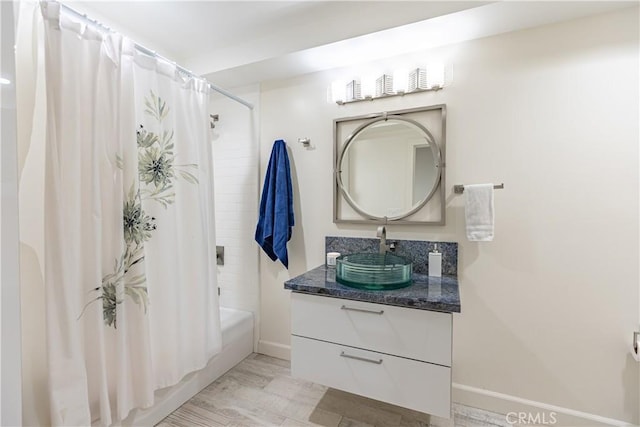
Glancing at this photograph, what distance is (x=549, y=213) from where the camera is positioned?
1.59 metres

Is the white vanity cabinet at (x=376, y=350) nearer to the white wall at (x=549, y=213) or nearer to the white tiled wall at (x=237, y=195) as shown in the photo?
the white wall at (x=549, y=213)

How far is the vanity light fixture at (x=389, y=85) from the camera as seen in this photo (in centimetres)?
176

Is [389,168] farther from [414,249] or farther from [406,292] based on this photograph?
[406,292]

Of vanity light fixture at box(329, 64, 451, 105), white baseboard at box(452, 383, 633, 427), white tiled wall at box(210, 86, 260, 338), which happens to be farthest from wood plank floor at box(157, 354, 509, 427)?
vanity light fixture at box(329, 64, 451, 105)

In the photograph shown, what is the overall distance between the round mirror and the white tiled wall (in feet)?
2.63

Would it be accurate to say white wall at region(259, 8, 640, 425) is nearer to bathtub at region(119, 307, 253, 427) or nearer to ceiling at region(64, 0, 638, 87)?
ceiling at region(64, 0, 638, 87)

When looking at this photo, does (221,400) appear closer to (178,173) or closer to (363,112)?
(178,173)

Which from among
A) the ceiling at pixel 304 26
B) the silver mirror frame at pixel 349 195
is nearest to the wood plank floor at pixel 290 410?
the silver mirror frame at pixel 349 195

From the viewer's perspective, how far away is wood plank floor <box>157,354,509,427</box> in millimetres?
1615

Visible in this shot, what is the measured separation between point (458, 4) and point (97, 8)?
2.06 meters

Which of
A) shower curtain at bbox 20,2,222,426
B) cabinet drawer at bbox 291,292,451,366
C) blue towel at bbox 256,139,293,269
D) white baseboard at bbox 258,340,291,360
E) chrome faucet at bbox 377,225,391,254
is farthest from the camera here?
white baseboard at bbox 258,340,291,360
